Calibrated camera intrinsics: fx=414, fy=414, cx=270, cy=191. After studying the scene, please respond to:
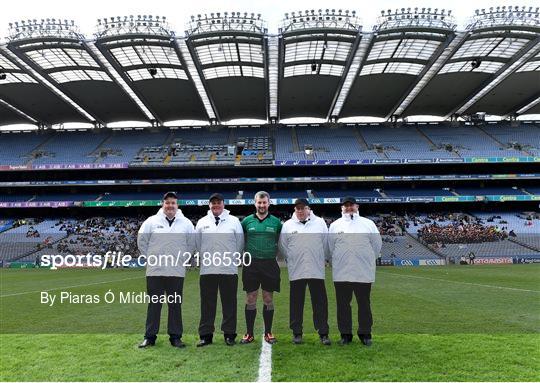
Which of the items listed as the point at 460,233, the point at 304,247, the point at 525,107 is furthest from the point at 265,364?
the point at 525,107

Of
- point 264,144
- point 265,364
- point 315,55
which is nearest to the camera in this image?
point 265,364

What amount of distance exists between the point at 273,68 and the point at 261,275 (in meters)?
31.5

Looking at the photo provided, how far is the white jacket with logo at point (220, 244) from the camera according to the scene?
600cm

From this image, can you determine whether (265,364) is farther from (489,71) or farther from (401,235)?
(489,71)

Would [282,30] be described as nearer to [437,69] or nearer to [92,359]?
[437,69]

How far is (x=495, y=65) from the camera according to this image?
35250 mm

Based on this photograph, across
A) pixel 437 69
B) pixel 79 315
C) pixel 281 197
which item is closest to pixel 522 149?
pixel 437 69

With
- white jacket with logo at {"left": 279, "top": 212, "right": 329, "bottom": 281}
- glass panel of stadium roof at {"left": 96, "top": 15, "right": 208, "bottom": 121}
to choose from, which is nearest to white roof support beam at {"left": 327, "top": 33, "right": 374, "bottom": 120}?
glass panel of stadium roof at {"left": 96, "top": 15, "right": 208, "bottom": 121}

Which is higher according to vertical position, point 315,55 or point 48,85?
point 315,55

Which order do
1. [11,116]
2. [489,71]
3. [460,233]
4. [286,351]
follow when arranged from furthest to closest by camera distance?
[11,116], [489,71], [460,233], [286,351]

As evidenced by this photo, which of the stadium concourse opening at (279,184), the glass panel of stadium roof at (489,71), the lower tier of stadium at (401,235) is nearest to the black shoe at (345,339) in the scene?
the stadium concourse opening at (279,184)

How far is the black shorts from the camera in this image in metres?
6.00

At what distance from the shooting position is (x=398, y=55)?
33.3m

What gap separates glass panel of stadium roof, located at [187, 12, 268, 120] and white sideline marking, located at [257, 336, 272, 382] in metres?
27.3
